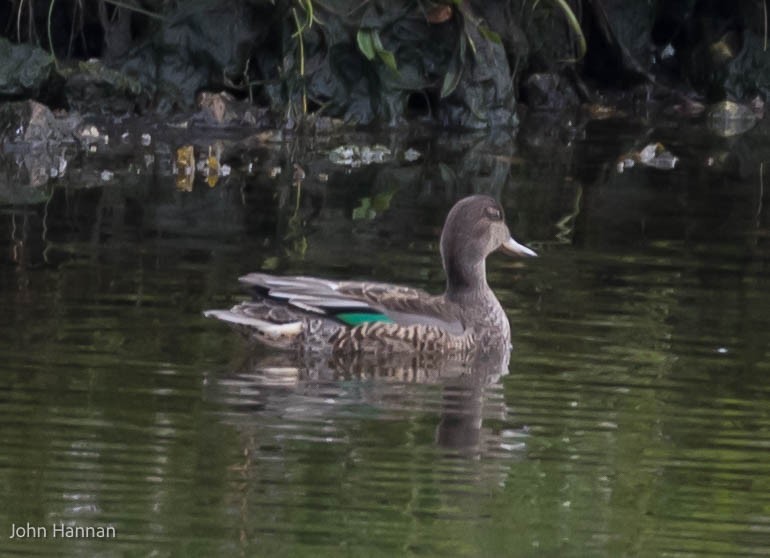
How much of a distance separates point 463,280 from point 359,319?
76cm

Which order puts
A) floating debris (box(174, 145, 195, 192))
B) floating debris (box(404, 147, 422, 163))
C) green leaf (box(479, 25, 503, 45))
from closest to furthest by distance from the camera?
1. floating debris (box(174, 145, 195, 192))
2. floating debris (box(404, 147, 422, 163))
3. green leaf (box(479, 25, 503, 45))

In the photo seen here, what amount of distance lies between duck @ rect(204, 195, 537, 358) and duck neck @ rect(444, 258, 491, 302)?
0.12m

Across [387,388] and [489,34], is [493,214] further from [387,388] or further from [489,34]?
[489,34]

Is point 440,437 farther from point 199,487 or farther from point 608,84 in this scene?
point 608,84

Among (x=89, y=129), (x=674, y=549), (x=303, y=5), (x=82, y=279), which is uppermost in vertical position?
(x=303, y=5)

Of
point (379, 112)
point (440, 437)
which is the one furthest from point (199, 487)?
point (379, 112)

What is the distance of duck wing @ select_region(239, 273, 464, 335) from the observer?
8.72 metres

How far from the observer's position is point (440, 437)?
7.25 m

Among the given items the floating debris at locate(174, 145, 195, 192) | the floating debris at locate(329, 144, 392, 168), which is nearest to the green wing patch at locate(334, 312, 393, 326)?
the floating debris at locate(174, 145, 195, 192)

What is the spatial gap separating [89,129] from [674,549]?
36.5ft

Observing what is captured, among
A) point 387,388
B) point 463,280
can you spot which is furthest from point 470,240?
point 387,388

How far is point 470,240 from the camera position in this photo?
9430mm

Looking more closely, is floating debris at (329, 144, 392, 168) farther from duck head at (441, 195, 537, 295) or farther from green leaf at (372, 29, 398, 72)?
duck head at (441, 195, 537, 295)

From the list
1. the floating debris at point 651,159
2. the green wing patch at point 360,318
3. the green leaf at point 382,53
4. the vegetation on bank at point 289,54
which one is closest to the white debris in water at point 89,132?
the vegetation on bank at point 289,54
